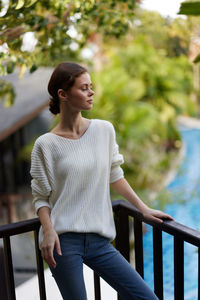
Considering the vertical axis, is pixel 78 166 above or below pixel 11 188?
above

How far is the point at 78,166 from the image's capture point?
149 centimetres

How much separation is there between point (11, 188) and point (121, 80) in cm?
444

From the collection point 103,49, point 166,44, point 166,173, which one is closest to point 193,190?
point 166,173

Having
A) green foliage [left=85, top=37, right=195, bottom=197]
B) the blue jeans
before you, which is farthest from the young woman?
green foliage [left=85, top=37, right=195, bottom=197]

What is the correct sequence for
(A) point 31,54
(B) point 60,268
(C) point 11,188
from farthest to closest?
(C) point 11,188 → (A) point 31,54 → (B) point 60,268

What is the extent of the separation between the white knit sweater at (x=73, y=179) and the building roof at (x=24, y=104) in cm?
531

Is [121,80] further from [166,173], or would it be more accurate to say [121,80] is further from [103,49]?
[103,49]

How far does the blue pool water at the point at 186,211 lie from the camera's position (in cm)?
238

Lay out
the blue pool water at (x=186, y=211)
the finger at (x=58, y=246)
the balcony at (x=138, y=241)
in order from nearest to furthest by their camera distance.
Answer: the finger at (x=58, y=246)
the balcony at (x=138, y=241)
the blue pool water at (x=186, y=211)

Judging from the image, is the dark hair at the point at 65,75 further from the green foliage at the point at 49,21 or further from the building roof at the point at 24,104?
the building roof at the point at 24,104

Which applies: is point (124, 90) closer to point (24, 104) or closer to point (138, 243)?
point (24, 104)

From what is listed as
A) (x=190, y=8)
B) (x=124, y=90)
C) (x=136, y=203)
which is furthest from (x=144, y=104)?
(x=190, y=8)

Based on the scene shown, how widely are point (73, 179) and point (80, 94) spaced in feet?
1.12

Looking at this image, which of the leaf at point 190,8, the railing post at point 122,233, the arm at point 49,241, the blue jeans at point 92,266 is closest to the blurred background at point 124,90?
the leaf at point 190,8
